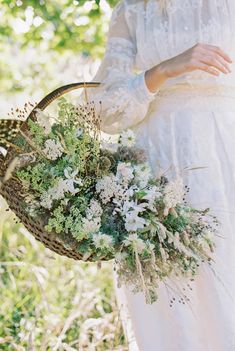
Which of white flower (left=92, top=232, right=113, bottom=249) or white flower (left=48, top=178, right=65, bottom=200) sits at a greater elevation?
white flower (left=48, top=178, right=65, bottom=200)

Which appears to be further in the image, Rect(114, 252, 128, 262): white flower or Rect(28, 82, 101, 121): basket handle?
Rect(28, 82, 101, 121): basket handle

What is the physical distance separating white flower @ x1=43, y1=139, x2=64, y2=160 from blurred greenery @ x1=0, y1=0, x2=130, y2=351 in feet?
5.46

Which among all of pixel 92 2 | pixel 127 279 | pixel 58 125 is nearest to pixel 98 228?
pixel 127 279

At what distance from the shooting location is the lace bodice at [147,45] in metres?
3.33

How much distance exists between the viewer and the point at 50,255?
530 cm

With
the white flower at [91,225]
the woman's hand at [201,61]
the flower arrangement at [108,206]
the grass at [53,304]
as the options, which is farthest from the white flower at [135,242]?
the grass at [53,304]

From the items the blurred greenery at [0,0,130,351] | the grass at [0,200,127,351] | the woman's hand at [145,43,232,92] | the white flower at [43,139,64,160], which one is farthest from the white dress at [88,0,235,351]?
the blurred greenery at [0,0,130,351]

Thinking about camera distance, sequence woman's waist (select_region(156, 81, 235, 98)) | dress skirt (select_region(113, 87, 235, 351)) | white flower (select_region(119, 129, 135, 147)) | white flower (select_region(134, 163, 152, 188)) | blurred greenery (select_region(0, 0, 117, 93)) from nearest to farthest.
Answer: white flower (select_region(134, 163, 152, 188))
white flower (select_region(119, 129, 135, 147))
dress skirt (select_region(113, 87, 235, 351))
woman's waist (select_region(156, 81, 235, 98))
blurred greenery (select_region(0, 0, 117, 93))

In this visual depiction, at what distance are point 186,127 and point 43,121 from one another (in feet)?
2.03

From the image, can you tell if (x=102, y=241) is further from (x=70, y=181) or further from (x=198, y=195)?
(x=198, y=195)

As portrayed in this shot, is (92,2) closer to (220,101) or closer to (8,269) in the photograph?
(8,269)

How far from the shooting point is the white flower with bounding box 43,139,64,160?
2881mm

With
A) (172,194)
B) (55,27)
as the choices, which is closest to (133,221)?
(172,194)

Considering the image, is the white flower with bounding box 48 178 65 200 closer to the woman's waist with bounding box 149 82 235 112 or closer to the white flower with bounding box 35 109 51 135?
the white flower with bounding box 35 109 51 135
